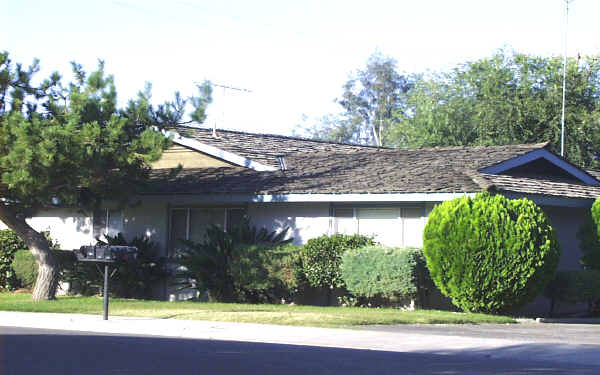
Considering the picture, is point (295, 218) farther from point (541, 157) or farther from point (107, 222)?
point (541, 157)

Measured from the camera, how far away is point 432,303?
2195 centimetres

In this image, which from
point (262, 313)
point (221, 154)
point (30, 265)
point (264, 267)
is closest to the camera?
point (262, 313)

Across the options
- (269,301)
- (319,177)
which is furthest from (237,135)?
(269,301)

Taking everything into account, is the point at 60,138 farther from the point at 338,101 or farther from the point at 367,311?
the point at 338,101

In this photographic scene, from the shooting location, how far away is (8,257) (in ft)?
88.3

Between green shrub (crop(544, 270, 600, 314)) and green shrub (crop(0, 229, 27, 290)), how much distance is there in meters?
15.1

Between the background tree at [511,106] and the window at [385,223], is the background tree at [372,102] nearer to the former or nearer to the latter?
the background tree at [511,106]

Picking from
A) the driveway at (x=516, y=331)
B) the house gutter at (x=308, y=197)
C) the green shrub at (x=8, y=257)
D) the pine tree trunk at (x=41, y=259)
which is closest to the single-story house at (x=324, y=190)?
the house gutter at (x=308, y=197)

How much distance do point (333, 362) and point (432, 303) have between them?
422 inches

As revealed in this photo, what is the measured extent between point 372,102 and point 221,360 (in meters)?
58.0

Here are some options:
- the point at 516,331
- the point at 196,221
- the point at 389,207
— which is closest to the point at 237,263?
the point at 196,221

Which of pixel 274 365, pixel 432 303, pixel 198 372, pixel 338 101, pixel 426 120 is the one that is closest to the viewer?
pixel 198 372

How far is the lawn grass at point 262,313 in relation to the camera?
685 inches

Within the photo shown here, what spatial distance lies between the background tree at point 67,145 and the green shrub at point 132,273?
2313mm
